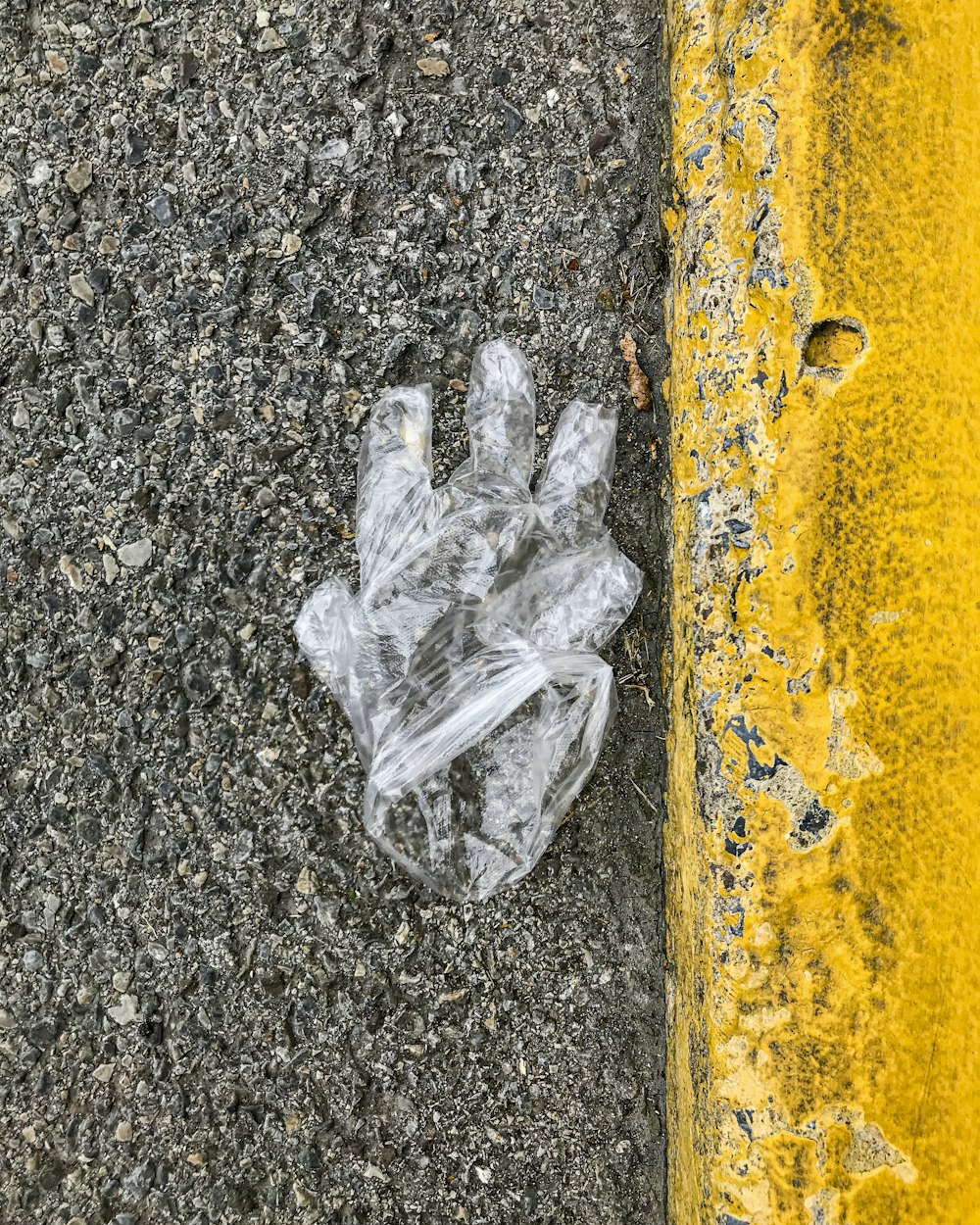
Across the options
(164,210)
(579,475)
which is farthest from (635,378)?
(164,210)

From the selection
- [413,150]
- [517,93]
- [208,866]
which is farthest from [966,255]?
[208,866]

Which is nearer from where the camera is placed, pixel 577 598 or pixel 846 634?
pixel 846 634

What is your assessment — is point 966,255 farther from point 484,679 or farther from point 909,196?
point 484,679

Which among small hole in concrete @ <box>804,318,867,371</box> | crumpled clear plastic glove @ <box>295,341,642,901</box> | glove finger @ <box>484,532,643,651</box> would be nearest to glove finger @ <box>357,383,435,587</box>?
crumpled clear plastic glove @ <box>295,341,642,901</box>

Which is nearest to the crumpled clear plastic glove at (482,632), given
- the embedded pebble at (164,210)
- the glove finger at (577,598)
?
the glove finger at (577,598)

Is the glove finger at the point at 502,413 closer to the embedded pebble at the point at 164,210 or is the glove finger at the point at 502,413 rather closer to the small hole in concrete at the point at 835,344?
the small hole in concrete at the point at 835,344

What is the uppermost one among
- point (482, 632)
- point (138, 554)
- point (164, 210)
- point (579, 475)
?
point (164, 210)

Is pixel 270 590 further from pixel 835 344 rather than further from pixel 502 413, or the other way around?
pixel 835 344
